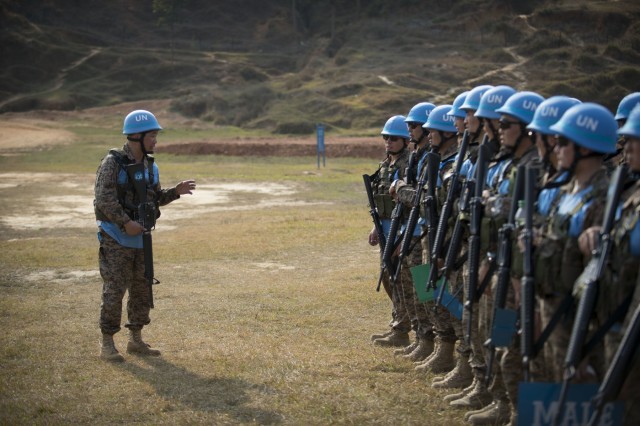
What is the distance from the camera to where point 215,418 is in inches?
258

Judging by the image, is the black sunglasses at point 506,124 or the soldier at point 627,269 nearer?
the soldier at point 627,269

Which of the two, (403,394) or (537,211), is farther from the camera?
(403,394)

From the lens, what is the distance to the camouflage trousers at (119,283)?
8.38 m

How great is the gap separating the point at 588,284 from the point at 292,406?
10.0 feet

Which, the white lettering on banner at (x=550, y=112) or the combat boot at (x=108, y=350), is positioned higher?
the white lettering on banner at (x=550, y=112)

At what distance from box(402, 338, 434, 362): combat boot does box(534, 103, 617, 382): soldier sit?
296 cm

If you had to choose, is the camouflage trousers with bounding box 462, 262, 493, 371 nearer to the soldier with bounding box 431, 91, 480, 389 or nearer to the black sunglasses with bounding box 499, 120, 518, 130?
the soldier with bounding box 431, 91, 480, 389

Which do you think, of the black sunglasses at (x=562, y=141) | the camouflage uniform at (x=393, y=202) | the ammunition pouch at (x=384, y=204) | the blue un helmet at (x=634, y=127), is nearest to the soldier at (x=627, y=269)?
the blue un helmet at (x=634, y=127)

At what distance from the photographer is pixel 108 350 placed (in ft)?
27.5

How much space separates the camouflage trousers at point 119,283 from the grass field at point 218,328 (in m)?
0.43

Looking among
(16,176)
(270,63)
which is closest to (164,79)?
(270,63)

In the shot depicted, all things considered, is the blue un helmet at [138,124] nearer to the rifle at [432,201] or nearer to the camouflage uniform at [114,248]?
the camouflage uniform at [114,248]

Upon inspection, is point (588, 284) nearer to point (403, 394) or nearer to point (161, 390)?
point (403, 394)

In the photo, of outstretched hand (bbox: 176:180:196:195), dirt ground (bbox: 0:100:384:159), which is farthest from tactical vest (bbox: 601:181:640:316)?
dirt ground (bbox: 0:100:384:159)
